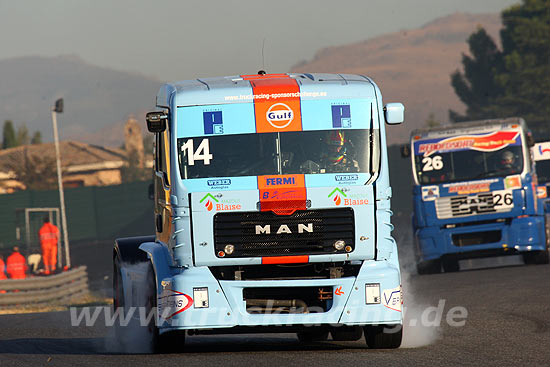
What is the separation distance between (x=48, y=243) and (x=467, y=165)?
1273 cm

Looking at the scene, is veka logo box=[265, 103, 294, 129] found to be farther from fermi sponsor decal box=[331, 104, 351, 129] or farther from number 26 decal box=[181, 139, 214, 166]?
number 26 decal box=[181, 139, 214, 166]

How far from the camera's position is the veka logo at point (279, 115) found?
10.7 meters

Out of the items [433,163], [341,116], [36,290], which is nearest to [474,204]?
[433,163]

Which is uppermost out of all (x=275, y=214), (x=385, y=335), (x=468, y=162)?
(x=468, y=162)

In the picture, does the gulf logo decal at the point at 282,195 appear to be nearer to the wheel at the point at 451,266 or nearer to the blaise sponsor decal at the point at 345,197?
the blaise sponsor decal at the point at 345,197

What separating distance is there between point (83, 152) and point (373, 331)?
2939 inches

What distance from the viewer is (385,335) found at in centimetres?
1078

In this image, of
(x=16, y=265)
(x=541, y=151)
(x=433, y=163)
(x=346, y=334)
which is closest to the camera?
(x=346, y=334)

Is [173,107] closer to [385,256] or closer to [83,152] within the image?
[385,256]

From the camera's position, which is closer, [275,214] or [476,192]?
[275,214]

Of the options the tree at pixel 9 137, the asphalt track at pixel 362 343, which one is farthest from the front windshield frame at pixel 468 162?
the tree at pixel 9 137

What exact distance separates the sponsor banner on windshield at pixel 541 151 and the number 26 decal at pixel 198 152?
1414 centimetres

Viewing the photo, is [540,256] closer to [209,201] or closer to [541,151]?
[541,151]

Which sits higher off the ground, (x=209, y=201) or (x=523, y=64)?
(x=523, y=64)
